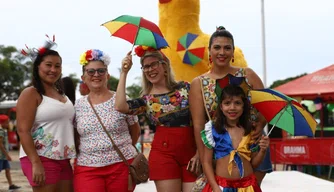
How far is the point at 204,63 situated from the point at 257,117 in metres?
3.12

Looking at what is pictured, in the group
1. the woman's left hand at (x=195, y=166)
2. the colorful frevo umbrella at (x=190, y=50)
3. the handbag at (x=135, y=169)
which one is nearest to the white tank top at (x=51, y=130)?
the handbag at (x=135, y=169)

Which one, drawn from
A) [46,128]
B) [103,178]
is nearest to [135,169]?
[103,178]

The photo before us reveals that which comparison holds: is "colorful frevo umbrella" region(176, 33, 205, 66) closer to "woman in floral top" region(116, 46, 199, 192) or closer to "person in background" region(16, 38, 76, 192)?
"woman in floral top" region(116, 46, 199, 192)

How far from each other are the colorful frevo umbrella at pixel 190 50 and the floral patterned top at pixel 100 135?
9.59 feet

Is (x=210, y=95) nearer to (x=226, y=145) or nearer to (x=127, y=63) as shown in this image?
(x=226, y=145)

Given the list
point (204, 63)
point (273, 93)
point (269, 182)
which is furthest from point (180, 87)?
point (269, 182)

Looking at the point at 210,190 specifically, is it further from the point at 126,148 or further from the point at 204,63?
the point at 204,63

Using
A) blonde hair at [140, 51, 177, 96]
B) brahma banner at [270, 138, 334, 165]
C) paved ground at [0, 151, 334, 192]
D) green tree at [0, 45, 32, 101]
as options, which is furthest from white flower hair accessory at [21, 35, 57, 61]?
green tree at [0, 45, 32, 101]

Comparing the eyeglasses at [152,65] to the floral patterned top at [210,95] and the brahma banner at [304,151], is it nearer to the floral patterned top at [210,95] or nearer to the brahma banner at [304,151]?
the floral patterned top at [210,95]

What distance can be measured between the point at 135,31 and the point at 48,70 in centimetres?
72

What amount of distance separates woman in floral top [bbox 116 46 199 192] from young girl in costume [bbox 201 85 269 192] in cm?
21

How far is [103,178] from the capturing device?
375cm

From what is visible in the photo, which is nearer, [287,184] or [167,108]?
[167,108]

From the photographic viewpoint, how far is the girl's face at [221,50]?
11.8ft
